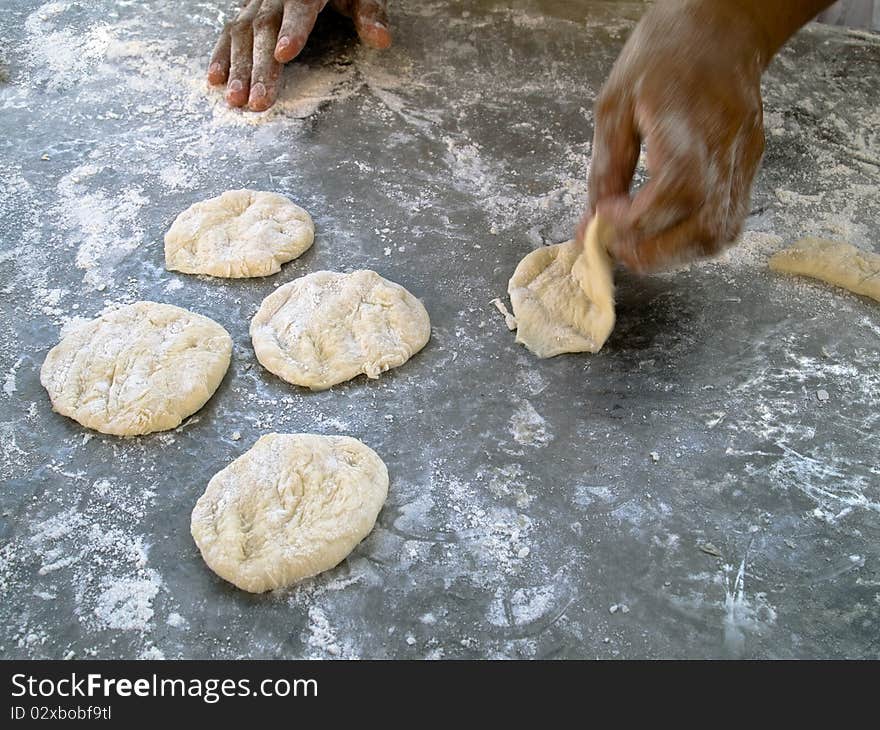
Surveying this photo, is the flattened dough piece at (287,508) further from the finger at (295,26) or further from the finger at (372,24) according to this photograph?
the finger at (372,24)

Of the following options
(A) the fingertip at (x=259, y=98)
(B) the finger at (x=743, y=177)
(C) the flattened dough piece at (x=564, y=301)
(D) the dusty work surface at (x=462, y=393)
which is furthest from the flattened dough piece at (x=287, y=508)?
(A) the fingertip at (x=259, y=98)

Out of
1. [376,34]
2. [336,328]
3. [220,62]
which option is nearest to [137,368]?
[336,328]

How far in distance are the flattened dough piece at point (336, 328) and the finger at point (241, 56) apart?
1125 millimetres

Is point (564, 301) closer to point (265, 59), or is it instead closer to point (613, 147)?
point (613, 147)

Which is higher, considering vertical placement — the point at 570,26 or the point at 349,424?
the point at 570,26

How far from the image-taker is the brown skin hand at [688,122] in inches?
75.2

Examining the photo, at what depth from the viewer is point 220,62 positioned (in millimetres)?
3414

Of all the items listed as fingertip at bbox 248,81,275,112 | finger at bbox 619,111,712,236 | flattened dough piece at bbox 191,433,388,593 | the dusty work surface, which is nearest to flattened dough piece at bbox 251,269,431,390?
the dusty work surface

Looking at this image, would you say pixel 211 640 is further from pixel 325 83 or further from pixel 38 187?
pixel 325 83

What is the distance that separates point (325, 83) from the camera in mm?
3467

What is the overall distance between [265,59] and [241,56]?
4.9 inches

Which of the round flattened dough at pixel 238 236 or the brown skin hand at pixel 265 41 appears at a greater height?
the brown skin hand at pixel 265 41
